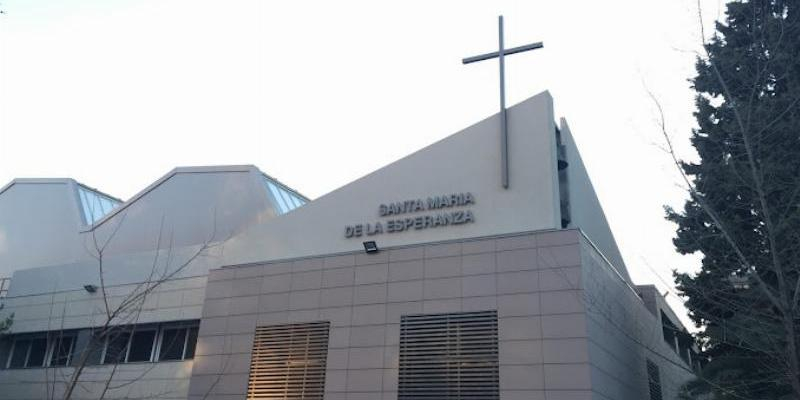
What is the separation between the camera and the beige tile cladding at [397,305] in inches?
671

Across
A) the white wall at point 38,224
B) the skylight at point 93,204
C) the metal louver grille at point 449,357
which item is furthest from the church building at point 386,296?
the skylight at point 93,204

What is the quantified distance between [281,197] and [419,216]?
10082mm

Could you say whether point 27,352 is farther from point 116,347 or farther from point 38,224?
point 38,224

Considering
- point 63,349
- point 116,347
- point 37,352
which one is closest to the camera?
point 116,347

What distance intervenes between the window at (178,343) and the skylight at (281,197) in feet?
19.5

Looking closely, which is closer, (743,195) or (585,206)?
(743,195)

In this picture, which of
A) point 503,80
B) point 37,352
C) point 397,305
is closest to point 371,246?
point 397,305

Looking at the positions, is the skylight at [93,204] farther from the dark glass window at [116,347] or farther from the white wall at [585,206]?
the white wall at [585,206]

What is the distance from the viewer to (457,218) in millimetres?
19844

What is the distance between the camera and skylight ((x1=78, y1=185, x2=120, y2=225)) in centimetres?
3212

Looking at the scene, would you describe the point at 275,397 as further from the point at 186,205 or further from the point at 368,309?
the point at 186,205

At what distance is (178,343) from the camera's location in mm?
23828

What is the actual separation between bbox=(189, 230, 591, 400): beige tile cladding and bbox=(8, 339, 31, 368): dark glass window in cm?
1023

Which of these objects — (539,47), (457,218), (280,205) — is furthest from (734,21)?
(280,205)
